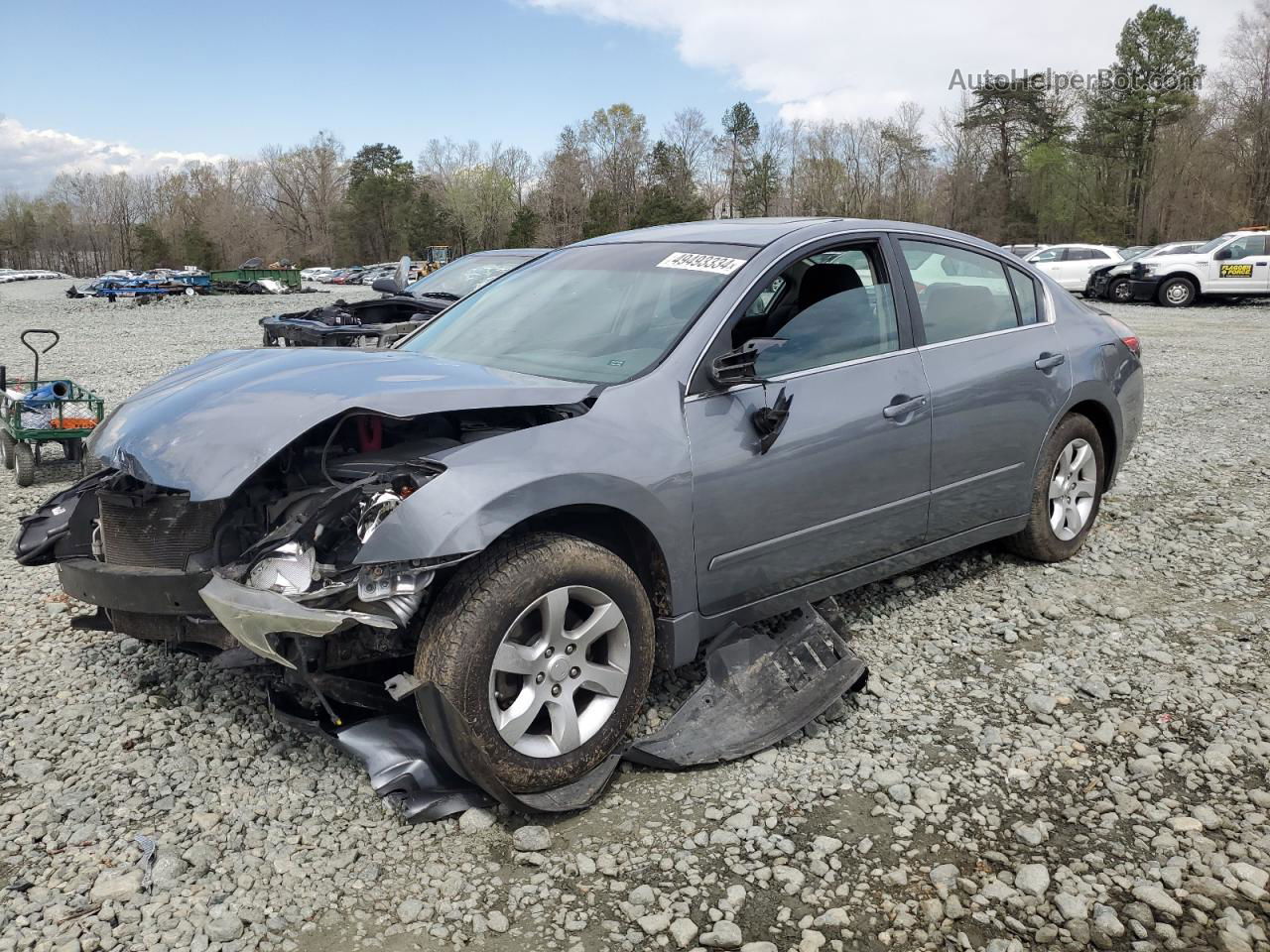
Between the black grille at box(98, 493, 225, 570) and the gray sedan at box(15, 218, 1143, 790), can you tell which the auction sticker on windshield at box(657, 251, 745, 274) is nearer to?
the gray sedan at box(15, 218, 1143, 790)

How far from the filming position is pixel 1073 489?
503 cm

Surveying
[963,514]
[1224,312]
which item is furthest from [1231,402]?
[1224,312]

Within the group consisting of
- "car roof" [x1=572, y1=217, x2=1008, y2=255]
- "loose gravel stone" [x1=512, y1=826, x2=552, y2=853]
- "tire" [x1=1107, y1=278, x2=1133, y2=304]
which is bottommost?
"loose gravel stone" [x1=512, y1=826, x2=552, y2=853]

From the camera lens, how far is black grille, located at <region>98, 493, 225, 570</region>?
3105 mm

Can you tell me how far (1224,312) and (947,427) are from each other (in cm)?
2151

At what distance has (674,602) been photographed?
10.8ft

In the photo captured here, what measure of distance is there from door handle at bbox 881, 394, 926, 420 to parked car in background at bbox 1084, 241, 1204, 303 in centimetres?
2345

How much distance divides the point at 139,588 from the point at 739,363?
2.08 m

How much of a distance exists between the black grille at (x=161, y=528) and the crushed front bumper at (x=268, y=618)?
0.32 metres

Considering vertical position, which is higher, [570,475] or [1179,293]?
[1179,293]

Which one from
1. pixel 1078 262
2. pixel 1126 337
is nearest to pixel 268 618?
pixel 1126 337

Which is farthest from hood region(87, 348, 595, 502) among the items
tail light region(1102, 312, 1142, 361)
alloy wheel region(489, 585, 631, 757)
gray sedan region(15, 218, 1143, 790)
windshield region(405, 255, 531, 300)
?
windshield region(405, 255, 531, 300)

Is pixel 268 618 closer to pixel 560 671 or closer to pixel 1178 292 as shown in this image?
pixel 560 671

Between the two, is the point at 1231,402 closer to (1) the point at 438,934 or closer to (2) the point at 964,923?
(2) the point at 964,923
